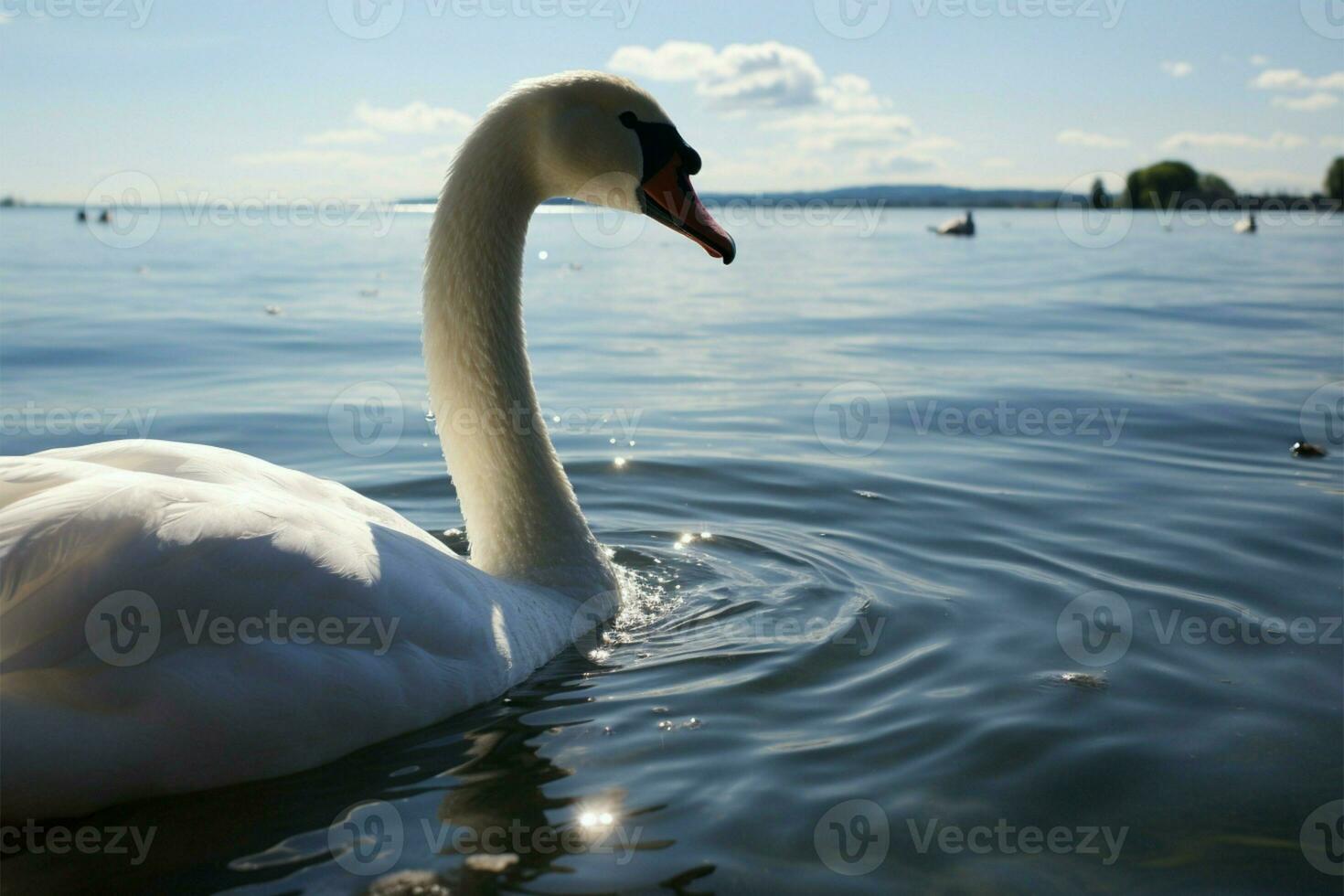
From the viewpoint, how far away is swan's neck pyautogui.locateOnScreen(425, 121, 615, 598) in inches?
206

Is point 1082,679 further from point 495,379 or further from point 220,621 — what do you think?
point 220,621

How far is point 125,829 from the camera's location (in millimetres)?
3471

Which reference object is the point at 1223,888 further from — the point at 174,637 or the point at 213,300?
the point at 213,300

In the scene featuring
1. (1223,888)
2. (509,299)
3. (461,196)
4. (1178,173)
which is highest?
(1178,173)

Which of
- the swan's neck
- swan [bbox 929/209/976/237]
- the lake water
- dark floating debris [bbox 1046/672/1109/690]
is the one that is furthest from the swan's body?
dark floating debris [bbox 1046/672/1109/690]

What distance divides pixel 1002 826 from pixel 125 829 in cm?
253

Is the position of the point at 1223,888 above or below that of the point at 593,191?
below

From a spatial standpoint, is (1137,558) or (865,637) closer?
(865,637)

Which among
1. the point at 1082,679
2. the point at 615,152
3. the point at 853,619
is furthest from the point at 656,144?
the point at 1082,679

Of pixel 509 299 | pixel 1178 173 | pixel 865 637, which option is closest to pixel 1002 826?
pixel 865 637

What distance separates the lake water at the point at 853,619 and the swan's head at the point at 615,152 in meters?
1.81

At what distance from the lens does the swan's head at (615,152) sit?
527cm

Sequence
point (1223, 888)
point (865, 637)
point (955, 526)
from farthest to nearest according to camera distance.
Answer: point (955, 526) < point (865, 637) < point (1223, 888)

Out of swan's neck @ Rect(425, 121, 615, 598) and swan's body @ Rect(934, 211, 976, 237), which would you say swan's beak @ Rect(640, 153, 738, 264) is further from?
swan's body @ Rect(934, 211, 976, 237)
